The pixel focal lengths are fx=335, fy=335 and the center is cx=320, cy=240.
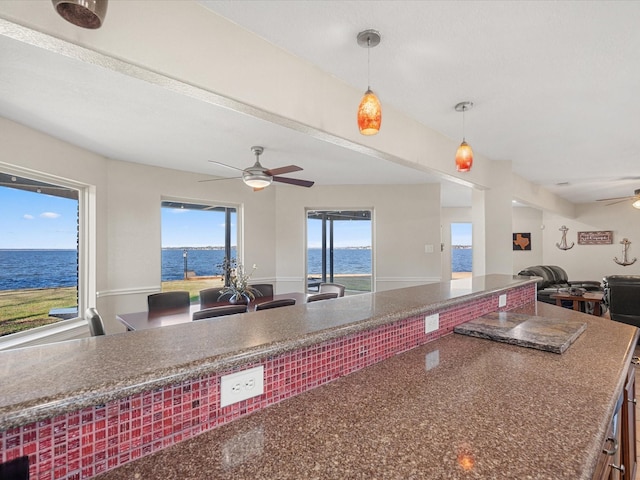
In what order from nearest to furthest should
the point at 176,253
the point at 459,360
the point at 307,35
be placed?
the point at 459,360 < the point at 307,35 < the point at 176,253

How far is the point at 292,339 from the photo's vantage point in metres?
0.98

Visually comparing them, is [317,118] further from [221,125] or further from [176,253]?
[176,253]

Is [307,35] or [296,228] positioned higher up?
[307,35]

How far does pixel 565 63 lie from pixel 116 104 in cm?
314

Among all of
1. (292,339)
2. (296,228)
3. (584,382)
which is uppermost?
(296,228)

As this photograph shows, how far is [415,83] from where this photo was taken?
2.34 metres

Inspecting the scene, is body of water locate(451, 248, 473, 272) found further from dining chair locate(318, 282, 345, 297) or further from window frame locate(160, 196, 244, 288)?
window frame locate(160, 196, 244, 288)

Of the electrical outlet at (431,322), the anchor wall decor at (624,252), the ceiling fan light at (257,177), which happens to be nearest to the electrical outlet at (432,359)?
A: the electrical outlet at (431,322)

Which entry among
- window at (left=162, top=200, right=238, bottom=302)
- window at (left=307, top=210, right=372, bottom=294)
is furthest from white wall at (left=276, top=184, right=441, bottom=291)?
window at (left=162, top=200, right=238, bottom=302)

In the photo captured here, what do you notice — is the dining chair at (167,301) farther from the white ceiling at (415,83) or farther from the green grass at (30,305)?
the white ceiling at (415,83)

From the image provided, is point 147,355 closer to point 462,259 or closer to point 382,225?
point 382,225

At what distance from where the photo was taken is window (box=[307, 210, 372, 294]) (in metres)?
6.04

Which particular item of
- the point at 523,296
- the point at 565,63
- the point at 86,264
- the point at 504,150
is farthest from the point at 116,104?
the point at 504,150

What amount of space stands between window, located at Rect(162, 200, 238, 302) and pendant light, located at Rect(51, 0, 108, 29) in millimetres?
4080
